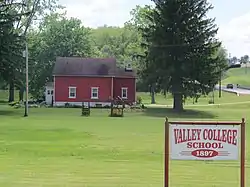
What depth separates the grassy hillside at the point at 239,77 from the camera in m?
162

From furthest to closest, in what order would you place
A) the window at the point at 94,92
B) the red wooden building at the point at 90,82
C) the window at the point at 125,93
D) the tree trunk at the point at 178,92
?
Result: the window at the point at 125,93, the window at the point at 94,92, the red wooden building at the point at 90,82, the tree trunk at the point at 178,92

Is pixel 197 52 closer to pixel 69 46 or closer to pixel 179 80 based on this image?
pixel 179 80

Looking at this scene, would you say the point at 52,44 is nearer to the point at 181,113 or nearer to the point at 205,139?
the point at 181,113

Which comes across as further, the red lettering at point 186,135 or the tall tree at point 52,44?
the tall tree at point 52,44

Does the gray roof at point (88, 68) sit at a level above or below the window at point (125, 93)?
above

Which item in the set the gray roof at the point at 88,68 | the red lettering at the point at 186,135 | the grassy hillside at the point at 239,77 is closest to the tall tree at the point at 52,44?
the gray roof at the point at 88,68

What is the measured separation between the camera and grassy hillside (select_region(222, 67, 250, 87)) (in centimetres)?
16250

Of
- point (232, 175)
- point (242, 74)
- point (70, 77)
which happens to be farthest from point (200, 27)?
point (242, 74)

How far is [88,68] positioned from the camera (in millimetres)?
72688

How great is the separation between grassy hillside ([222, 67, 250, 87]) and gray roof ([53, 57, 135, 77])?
90183mm

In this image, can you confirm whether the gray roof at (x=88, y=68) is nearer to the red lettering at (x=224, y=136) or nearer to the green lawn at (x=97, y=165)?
the green lawn at (x=97, y=165)

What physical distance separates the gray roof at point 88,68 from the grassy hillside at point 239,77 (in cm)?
9018

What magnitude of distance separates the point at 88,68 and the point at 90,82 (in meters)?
1.98

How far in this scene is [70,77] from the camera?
72.0 meters
